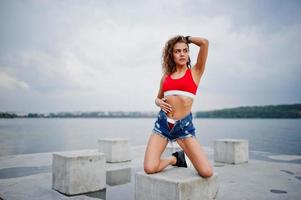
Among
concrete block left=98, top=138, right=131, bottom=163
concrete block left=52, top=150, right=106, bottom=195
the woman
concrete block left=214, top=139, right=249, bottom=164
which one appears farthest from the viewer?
concrete block left=98, top=138, right=131, bottom=163

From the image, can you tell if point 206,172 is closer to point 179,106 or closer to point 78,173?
point 179,106

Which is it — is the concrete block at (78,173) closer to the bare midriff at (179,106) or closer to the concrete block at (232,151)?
the bare midriff at (179,106)

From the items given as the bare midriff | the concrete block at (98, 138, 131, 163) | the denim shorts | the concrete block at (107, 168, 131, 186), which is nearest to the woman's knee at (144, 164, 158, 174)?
the denim shorts

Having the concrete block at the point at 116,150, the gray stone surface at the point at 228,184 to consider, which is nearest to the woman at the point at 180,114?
the gray stone surface at the point at 228,184

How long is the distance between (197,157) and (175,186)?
63cm

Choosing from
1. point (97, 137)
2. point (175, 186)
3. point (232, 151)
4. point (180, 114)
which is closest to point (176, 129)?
point (180, 114)

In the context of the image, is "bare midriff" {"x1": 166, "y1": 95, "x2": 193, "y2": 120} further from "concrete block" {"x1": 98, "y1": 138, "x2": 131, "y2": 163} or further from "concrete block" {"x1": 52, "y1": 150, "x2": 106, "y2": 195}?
"concrete block" {"x1": 98, "y1": 138, "x2": 131, "y2": 163}

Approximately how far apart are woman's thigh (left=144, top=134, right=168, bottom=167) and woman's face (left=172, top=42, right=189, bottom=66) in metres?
1.19

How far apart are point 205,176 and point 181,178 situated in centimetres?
39

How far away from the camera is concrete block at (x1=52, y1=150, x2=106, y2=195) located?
6.12 meters

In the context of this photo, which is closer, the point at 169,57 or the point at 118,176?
the point at 169,57

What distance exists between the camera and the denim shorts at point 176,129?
4.16 m

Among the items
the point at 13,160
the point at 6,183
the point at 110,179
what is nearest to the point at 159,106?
the point at 110,179

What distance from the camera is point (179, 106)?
4.20 m
